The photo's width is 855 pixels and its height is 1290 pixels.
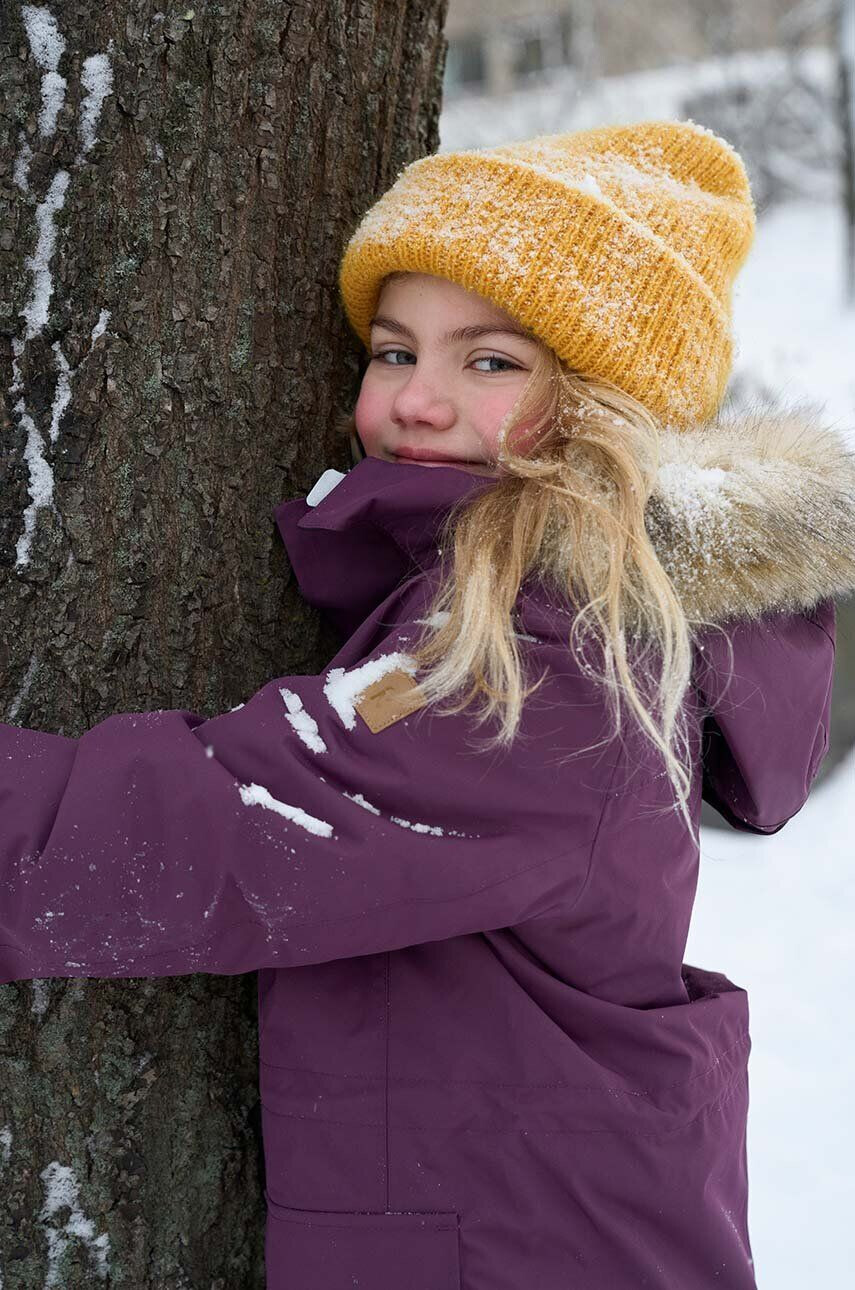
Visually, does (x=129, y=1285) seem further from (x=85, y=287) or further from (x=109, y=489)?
(x=85, y=287)

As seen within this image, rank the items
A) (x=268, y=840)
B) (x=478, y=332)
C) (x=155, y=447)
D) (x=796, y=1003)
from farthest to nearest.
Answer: (x=796, y=1003), (x=478, y=332), (x=155, y=447), (x=268, y=840)

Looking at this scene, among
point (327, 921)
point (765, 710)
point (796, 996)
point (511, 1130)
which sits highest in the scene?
point (765, 710)

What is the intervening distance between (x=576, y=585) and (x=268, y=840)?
19.4 inches

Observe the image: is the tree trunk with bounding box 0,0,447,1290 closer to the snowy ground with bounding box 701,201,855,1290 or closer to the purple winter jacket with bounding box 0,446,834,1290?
the purple winter jacket with bounding box 0,446,834,1290


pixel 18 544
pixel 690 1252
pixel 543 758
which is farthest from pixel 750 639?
pixel 18 544

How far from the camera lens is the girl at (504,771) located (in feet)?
4.48

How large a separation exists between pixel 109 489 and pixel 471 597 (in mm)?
552

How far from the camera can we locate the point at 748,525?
1.50m

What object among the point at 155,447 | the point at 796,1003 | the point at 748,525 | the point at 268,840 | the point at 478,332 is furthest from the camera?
the point at 796,1003

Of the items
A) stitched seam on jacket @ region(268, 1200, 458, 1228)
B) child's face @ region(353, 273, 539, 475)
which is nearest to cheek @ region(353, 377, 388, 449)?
child's face @ region(353, 273, 539, 475)

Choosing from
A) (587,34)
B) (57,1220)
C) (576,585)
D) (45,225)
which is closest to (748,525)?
(576,585)

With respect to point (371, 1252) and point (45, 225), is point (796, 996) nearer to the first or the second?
point (371, 1252)

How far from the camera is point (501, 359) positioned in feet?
5.74

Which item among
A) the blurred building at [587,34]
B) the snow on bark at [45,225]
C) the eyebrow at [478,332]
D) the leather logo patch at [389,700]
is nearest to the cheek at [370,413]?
the eyebrow at [478,332]
